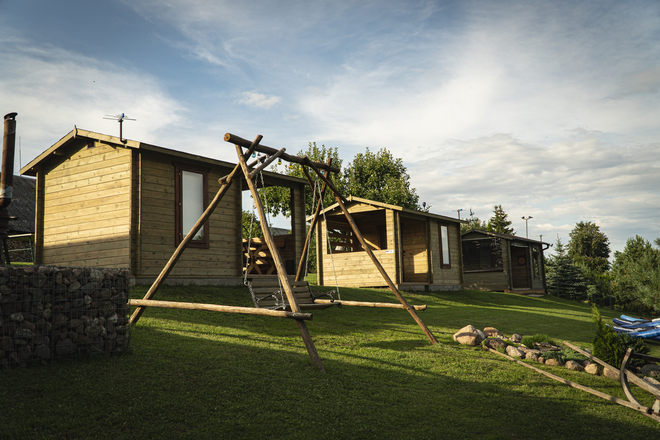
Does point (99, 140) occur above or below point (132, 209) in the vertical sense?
above

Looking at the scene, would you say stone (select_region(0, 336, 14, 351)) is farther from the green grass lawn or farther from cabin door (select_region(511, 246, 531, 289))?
cabin door (select_region(511, 246, 531, 289))

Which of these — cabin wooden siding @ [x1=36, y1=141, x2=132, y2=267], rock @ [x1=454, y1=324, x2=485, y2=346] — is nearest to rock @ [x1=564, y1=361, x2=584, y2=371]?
rock @ [x1=454, y1=324, x2=485, y2=346]

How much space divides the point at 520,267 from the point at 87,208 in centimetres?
2550

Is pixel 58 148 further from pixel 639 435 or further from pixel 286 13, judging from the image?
pixel 639 435

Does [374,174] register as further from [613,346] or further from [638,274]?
[613,346]

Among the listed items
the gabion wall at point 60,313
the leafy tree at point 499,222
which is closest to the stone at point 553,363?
the gabion wall at point 60,313

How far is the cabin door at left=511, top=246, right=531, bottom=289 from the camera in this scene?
28547 millimetres

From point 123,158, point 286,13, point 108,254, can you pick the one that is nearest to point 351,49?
point 286,13

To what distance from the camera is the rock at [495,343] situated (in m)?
8.15

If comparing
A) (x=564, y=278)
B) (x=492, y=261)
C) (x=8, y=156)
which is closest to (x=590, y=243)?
(x=564, y=278)

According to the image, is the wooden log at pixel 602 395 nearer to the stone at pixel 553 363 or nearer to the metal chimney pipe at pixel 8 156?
the stone at pixel 553 363

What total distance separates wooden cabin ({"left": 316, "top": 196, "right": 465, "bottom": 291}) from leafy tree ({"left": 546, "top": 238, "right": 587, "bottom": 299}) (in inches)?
449

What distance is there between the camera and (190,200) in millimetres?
12438

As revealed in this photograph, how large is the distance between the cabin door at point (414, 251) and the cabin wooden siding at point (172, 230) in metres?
9.59
